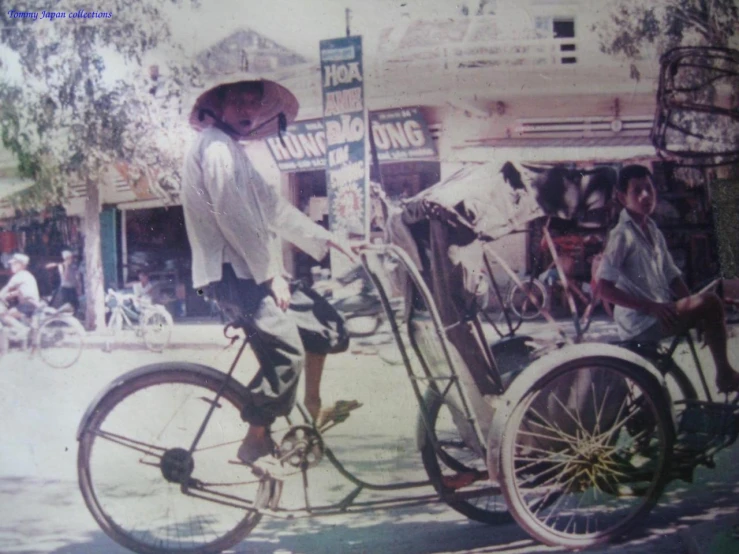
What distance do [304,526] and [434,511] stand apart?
60 centimetres

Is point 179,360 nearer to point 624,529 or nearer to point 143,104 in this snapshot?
point 143,104

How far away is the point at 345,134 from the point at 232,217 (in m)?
0.59

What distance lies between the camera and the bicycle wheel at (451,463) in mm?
3705

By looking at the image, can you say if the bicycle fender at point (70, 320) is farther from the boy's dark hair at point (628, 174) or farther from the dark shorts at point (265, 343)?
the boy's dark hair at point (628, 174)

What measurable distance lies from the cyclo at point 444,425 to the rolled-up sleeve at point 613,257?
1.04 ft

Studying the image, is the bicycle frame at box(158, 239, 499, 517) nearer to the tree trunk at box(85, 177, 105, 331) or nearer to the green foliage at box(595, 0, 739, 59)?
the tree trunk at box(85, 177, 105, 331)

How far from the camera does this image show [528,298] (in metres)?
3.63

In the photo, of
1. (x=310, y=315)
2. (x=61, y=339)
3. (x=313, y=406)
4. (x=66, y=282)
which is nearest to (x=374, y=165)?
(x=310, y=315)

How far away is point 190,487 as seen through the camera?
11.9ft

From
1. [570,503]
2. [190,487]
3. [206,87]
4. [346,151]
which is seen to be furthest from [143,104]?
[570,503]

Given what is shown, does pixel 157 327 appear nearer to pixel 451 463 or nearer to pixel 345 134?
pixel 345 134

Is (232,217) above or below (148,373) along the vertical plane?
above

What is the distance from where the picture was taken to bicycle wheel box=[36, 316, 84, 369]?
3.61 meters

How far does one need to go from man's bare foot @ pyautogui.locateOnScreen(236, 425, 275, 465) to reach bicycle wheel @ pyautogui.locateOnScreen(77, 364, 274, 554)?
0.04 meters
